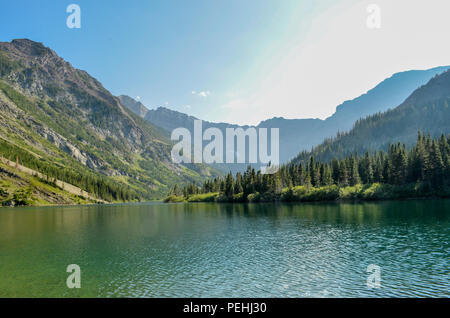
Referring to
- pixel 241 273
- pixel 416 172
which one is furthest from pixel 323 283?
pixel 416 172

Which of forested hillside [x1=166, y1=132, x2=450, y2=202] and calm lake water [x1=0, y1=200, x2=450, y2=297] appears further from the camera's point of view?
forested hillside [x1=166, y1=132, x2=450, y2=202]

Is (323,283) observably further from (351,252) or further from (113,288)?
(113,288)

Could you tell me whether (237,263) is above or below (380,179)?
below

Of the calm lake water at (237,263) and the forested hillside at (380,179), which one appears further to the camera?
the forested hillside at (380,179)

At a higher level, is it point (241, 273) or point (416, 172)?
point (416, 172)

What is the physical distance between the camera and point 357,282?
94.0ft

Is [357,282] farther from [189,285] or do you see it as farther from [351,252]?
[189,285]

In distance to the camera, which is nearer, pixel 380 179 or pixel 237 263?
pixel 237 263

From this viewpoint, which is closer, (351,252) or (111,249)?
(351,252)

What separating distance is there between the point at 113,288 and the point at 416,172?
180407mm
